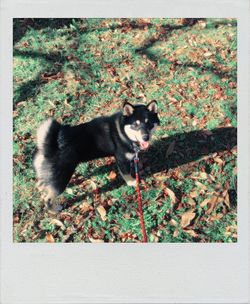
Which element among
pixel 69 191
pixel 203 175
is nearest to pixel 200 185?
pixel 203 175

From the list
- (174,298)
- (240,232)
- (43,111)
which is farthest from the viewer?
(43,111)

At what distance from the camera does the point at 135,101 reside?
436cm

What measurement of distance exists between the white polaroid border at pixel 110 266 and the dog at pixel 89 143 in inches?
18.6

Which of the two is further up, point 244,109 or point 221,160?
point 244,109

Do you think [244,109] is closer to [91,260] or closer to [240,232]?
[240,232]

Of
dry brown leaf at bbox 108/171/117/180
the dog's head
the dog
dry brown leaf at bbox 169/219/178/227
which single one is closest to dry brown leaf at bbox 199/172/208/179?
dry brown leaf at bbox 169/219/178/227

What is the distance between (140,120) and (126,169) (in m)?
0.62

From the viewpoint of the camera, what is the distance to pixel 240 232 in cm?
394

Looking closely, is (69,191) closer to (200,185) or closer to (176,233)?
(176,233)

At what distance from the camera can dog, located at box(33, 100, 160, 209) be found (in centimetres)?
370

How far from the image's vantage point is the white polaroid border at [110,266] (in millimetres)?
3697
